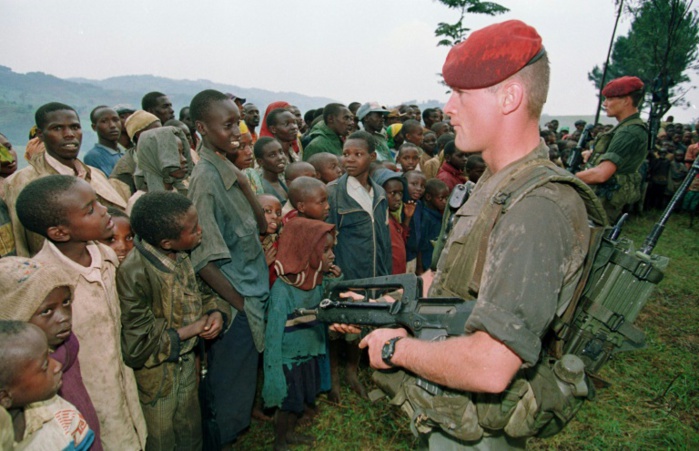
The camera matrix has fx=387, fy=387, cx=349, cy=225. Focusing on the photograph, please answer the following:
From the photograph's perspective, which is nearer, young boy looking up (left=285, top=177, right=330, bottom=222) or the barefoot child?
the barefoot child

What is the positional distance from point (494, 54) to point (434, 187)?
3.02m

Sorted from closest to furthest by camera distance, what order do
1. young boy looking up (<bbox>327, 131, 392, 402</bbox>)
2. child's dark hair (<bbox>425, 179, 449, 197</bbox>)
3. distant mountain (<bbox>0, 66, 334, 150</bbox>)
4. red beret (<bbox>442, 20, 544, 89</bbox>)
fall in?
red beret (<bbox>442, 20, 544, 89</bbox>), young boy looking up (<bbox>327, 131, 392, 402</bbox>), child's dark hair (<bbox>425, 179, 449, 197</bbox>), distant mountain (<bbox>0, 66, 334, 150</bbox>)

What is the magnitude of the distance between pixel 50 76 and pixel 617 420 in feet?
38.1

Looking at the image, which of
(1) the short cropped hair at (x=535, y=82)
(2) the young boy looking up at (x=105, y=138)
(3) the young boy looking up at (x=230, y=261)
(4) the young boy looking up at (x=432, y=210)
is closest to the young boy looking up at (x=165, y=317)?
(3) the young boy looking up at (x=230, y=261)

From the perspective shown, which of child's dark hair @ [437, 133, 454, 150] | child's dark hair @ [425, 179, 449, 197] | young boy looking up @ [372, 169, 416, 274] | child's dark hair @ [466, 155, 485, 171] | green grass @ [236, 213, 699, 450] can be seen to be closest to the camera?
green grass @ [236, 213, 699, 450]

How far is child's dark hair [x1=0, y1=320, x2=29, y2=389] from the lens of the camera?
1273 millimetres

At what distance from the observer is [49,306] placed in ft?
5.16

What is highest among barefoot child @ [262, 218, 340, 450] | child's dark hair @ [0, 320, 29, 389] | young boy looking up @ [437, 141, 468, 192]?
young boy looking up @ [437, 141, 468, 192]

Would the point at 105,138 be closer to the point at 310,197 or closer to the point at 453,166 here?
the point at 310,197

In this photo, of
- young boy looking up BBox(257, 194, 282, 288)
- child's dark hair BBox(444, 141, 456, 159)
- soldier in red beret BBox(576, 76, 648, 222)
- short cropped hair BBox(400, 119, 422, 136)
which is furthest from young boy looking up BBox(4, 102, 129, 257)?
soldier in red beret BBox(576, 76, 648, 222)

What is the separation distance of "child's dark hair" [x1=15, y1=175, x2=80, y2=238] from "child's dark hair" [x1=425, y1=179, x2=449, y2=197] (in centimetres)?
331

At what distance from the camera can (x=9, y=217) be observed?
2482 millimetres

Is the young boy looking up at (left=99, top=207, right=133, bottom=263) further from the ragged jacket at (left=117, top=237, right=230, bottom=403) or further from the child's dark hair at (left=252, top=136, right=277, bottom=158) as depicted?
the child's dark hair at (left=252, top=136, right=277, bottom=158)

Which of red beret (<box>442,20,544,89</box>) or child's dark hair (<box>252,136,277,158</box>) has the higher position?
red beret (<box>442,20,544,89</box>)
